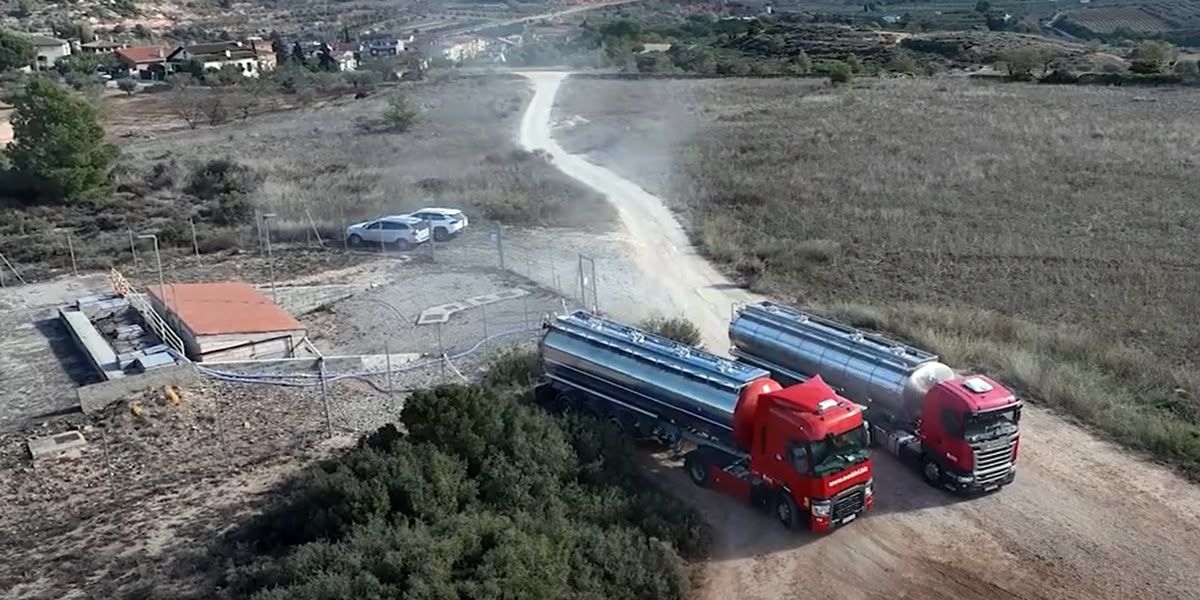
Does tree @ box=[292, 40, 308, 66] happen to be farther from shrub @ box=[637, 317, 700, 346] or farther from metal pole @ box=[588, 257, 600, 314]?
shrub @ box=[637, 317, 700, 346]

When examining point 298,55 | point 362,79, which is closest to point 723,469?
point 362,79

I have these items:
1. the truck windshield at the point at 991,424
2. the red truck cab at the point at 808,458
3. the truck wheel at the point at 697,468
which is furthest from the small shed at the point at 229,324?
→ the truck windshield at the point at 991,424

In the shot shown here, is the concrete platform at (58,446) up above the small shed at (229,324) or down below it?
below

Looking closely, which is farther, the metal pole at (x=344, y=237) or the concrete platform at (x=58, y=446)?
the metal pole at (x=344, y=237)

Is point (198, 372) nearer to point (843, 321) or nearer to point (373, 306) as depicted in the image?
point (373, 306)

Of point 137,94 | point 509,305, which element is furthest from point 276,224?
point 137,94

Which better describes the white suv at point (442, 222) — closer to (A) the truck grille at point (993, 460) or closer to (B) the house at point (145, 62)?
(A) the truck grille at point (993, 460)
